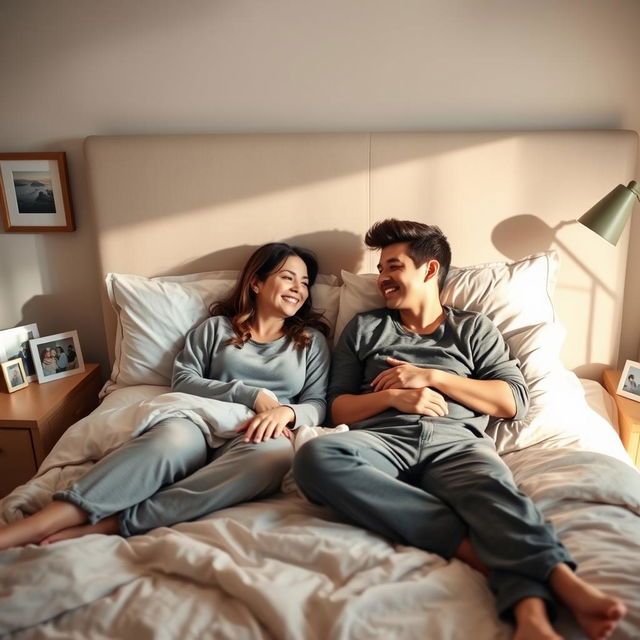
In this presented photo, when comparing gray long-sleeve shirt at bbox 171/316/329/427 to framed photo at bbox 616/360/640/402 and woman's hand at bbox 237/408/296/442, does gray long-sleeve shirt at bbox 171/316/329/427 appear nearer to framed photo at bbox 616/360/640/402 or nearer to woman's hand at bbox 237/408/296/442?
woman's hand at bbox 237/408/296/442

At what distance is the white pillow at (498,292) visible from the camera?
184 centimetres

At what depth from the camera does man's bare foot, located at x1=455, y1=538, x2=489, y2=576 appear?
1154mm

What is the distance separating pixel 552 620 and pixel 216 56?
1991 millimetres

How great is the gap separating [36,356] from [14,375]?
102mm

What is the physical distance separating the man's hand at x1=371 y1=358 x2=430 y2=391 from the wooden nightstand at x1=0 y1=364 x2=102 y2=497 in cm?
109

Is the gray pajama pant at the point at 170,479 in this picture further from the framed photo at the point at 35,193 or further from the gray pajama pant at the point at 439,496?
the framed photo at the point at 35,193

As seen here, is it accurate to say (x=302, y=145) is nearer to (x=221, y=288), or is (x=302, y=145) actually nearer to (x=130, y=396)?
(x=221, y=288)

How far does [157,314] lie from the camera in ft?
6.43

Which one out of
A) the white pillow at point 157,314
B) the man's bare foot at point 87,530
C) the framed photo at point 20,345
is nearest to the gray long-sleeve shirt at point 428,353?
the white pillow at point 157,314

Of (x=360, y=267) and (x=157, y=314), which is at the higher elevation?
(x=360, y=267)

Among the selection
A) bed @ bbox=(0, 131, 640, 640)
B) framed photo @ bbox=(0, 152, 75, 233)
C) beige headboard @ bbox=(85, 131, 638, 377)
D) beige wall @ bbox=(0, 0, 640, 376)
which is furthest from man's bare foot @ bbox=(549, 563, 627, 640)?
framed photo @ bbox=(0, 152, 75, 233)

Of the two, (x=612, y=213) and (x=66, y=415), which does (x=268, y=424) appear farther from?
(x=612, y=213)

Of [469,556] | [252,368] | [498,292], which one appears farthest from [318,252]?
[469,556]

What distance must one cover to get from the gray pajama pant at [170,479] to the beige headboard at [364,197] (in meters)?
0.85
